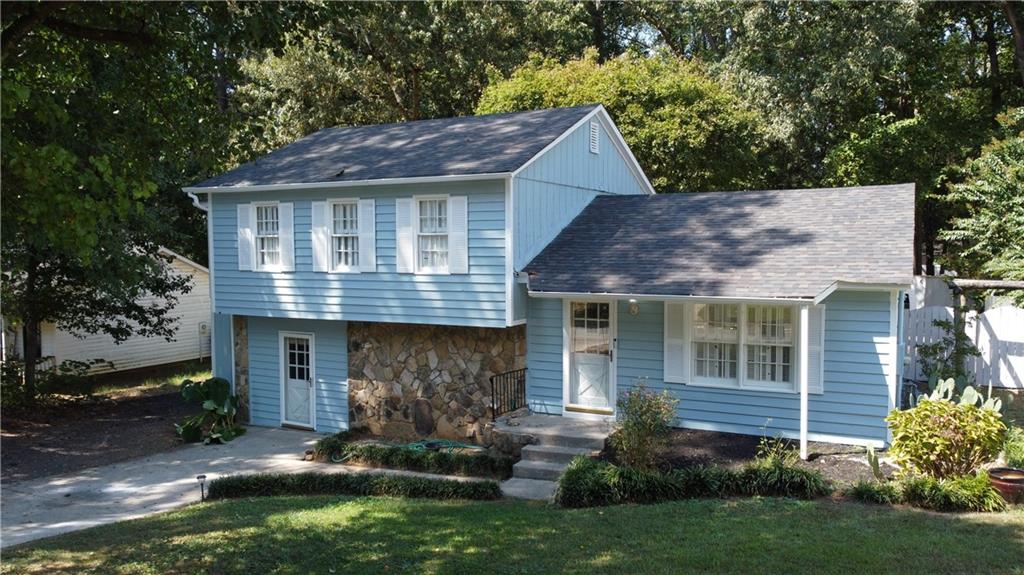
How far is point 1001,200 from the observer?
18266 millimetres

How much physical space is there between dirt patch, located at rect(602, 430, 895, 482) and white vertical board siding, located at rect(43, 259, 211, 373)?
1678cm

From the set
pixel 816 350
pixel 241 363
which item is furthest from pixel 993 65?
pixel 241 363

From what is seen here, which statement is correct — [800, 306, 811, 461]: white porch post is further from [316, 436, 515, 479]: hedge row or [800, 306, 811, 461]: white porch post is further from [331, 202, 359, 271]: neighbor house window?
[331, 202, 359, 271]: neighbor house window

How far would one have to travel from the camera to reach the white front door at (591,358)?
13.1 meters

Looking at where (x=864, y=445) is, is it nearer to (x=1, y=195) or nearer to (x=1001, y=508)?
(x=1001, y=508)

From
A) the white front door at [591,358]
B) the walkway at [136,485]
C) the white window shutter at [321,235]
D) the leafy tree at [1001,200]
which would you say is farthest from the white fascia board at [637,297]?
the leafy tree at [1001,200]

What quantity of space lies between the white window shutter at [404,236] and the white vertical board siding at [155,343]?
39.1 ft

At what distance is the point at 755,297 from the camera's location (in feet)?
36.1

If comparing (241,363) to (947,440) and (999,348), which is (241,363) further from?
(999,348)

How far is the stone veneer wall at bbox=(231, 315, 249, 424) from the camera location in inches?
648

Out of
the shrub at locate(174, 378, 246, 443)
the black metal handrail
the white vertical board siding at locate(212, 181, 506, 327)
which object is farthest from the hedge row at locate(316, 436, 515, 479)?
the shrub at locate(174, 378, 246, 443)

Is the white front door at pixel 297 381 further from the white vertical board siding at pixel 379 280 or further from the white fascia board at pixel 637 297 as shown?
the white fascia board at pixel 637 297

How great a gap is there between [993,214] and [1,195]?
1965cm

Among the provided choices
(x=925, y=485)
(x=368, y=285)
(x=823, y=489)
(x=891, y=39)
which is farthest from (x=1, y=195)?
(x=891, y=39)
